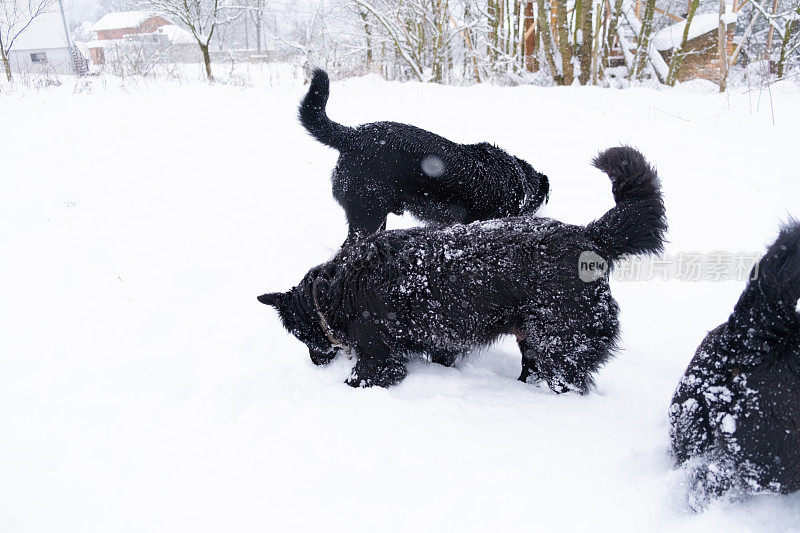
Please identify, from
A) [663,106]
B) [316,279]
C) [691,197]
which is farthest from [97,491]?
[663,106]

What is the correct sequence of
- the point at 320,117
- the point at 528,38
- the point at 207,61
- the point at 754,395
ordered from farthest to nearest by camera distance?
the point at 207,61
the point at 528,38
the point at 320,117
the point at 754,395

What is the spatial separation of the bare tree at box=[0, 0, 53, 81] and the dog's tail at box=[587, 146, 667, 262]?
751 inches

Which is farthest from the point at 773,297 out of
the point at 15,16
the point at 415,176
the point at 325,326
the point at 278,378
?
the point at 15,16

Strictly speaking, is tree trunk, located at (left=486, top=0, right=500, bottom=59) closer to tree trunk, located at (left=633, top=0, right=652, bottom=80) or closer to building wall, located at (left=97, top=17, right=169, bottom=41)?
tree trunk, located at (left=633, top=0, right=652, bottom=80)

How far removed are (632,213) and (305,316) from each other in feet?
6.48

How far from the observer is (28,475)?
2.03 metres

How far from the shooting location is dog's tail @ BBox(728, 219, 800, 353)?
5.07 ft

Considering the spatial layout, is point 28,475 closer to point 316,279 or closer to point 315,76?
point 316,279

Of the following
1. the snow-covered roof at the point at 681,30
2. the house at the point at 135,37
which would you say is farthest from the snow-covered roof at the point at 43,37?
the snow-covered roof at the point at 681,30

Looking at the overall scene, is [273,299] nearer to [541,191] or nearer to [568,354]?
[568,354]

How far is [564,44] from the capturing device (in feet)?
29.8

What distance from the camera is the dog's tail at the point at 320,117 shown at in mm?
3906

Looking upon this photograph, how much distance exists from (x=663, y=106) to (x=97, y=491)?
8636mm

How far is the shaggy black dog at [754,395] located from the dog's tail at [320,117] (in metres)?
3.23
